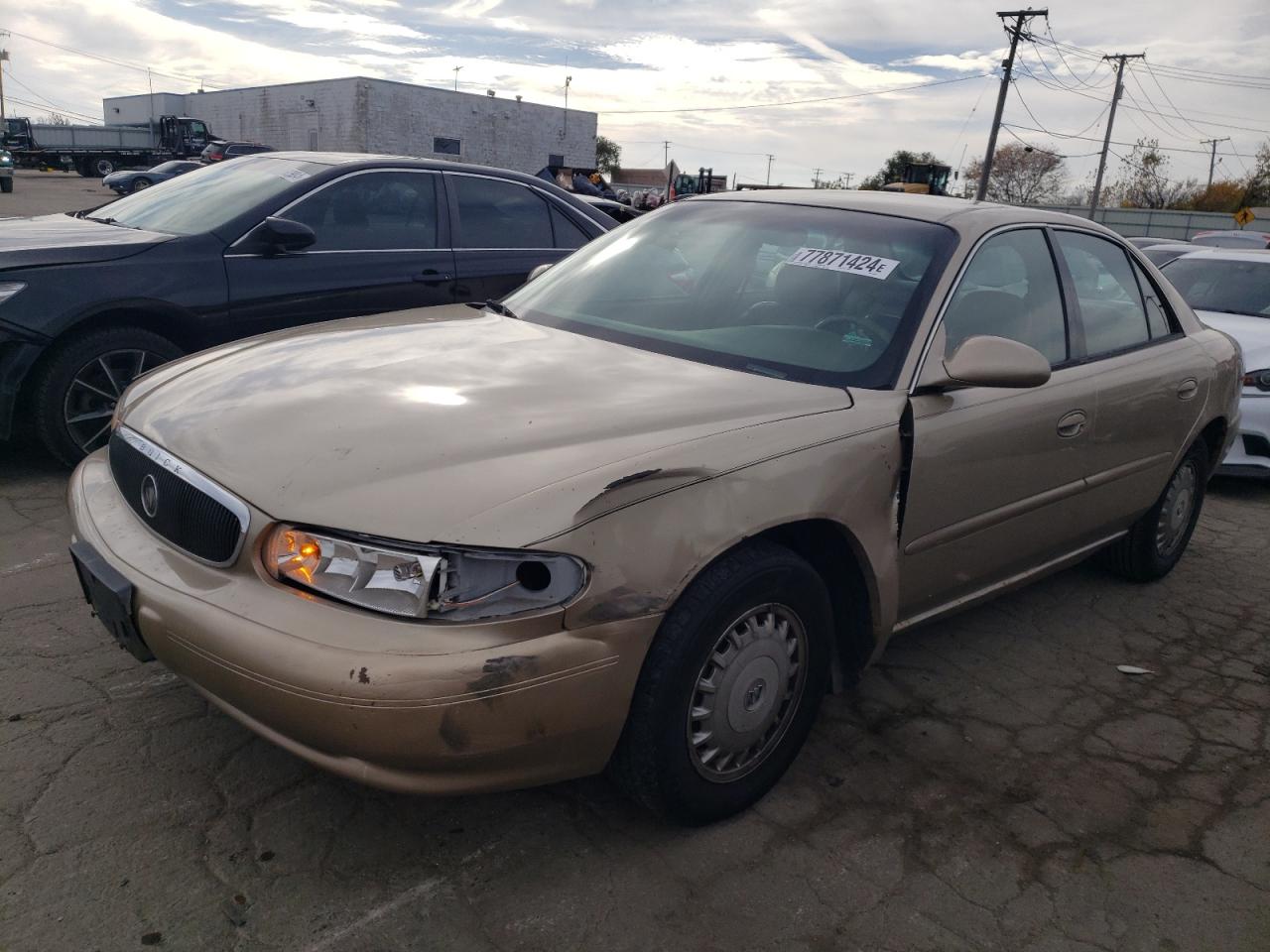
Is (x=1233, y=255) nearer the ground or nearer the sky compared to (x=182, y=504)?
nearer the sky

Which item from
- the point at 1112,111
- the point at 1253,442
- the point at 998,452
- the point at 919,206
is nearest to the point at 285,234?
the point at 919,206

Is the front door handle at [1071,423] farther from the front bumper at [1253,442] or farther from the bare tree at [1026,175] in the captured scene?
the bare tree at [1026,175]

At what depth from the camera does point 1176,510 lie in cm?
446

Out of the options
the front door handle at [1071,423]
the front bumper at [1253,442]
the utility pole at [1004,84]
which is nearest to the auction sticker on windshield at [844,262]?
the front door handle at [1071,423]

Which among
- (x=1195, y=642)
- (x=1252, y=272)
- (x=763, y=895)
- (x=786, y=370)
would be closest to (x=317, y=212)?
(x=786, y=370)

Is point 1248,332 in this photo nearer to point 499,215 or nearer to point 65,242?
point 499,215

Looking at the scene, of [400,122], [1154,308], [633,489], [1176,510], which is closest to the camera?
[633,489]

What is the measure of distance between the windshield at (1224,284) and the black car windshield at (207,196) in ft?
20.0

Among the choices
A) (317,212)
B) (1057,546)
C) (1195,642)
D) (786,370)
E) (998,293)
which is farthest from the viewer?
(317,212)

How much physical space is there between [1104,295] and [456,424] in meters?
2.73

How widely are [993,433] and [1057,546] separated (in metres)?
0.82

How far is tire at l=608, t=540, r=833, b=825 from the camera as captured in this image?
2.19 metres

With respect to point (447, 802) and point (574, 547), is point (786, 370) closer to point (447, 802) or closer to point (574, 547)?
point (574, 547)

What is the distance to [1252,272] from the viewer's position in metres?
7.53
